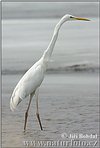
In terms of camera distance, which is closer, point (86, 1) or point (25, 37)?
point (86, 1)

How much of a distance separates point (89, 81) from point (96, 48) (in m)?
0.30

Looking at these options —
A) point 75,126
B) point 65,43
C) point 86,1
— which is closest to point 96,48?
point 65,43

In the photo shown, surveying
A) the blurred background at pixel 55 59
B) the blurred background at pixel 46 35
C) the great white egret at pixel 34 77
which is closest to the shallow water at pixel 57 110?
the blurred background at pixel 55 59

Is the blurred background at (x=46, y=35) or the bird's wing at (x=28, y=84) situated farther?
the blurred background at (x=46, y=35)

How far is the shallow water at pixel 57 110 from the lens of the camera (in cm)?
337

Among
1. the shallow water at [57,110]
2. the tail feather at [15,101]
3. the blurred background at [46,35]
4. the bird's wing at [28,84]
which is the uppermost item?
the blurred background at [46,35]

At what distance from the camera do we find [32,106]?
381 cm

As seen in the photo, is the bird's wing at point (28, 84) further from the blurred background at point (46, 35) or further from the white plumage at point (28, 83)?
the blurred background at point (46, 35)

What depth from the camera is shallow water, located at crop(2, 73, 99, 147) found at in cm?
337

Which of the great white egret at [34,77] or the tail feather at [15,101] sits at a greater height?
the great white egret at [34,77]

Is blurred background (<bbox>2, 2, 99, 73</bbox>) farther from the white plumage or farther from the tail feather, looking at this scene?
the tail feather

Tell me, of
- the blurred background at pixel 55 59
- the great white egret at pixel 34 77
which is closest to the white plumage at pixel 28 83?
the great white egret at pixel 34 77

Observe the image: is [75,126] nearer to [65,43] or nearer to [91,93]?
[91,93]

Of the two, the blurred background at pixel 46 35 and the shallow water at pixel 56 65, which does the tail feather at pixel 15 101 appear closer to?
the shallow water at pixel 56 65
